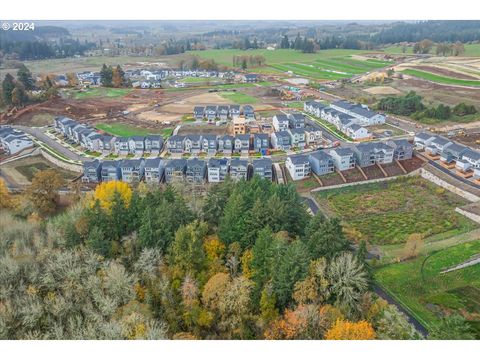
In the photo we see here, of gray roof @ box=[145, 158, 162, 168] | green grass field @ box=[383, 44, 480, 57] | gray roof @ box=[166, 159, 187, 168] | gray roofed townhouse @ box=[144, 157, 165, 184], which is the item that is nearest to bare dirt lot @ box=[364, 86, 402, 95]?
green grass field @ box=[383, 44, 480, 57]

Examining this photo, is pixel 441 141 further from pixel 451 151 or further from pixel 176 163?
pixel 176 163

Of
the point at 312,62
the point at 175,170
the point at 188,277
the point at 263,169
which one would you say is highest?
the point at 312,62

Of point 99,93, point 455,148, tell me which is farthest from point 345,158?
point 99,93

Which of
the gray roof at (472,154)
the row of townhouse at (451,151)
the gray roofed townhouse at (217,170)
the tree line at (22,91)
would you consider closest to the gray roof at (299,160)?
the gray roofed townhouse at (217,170)

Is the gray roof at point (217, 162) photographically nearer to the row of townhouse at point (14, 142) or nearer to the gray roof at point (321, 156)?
the gray roof at point (321, 156)

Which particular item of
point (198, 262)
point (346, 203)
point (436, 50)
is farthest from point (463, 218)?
point (436, 50)

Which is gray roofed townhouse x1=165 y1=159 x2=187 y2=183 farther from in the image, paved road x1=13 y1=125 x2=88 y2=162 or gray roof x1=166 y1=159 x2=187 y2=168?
paved road x1=13 y1=125 x2=88 y2=162

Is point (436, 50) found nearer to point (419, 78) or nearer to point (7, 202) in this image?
point (419, 78)
